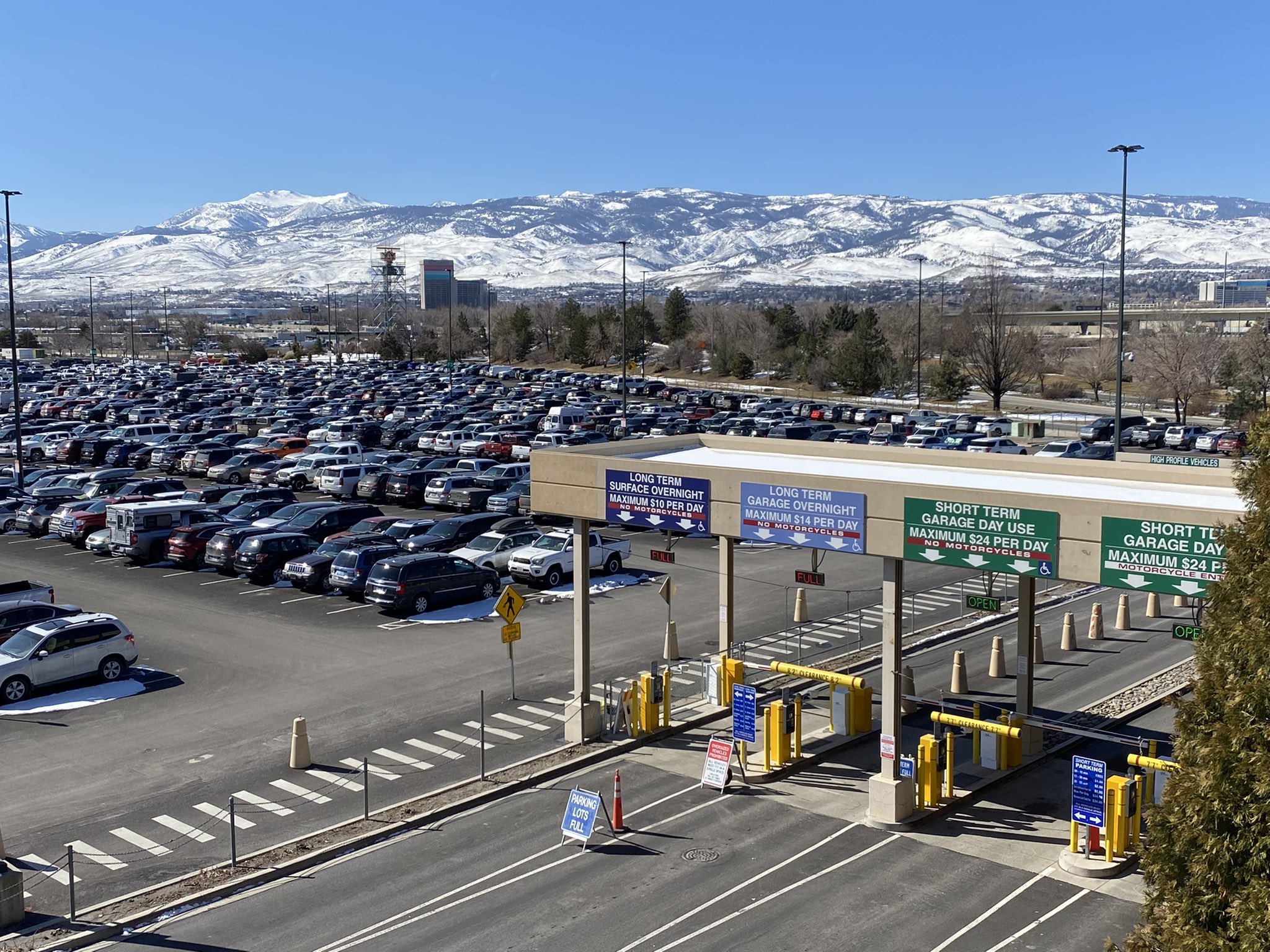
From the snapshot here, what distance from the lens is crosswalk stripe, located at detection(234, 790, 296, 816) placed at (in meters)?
16.7

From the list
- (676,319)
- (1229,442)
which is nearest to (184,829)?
(1229,442)

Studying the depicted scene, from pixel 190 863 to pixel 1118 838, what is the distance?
A: 1084 centimetres

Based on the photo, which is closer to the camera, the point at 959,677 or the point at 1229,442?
the point at 959,677

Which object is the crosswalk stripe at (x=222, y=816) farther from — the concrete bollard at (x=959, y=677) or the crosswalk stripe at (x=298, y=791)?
the concrete bollard at (x=959, y=677)

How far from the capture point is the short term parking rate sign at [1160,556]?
13141mm

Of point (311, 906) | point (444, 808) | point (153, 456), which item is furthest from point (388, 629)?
point (153, 456)

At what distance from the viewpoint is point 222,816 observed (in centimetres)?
1667

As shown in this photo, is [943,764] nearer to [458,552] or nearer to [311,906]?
[311,906]

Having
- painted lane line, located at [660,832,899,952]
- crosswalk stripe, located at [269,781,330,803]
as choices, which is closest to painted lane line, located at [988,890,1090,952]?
painted lane line, located at [660,832,899,952]

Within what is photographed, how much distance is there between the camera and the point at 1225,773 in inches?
294

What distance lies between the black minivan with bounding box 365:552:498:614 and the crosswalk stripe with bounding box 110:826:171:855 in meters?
11.9

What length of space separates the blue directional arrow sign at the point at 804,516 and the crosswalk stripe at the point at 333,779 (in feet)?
21.1

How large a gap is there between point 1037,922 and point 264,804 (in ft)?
32.4

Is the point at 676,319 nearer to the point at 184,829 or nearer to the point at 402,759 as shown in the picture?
the point at 402,759
